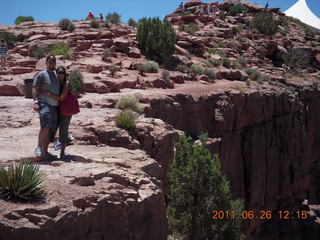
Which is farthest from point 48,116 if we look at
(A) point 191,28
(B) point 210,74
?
(A) point 191,28

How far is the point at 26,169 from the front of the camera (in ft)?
14.1

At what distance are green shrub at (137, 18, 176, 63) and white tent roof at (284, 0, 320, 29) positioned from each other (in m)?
42.3

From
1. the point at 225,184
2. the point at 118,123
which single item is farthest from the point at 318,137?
the point at 118,123

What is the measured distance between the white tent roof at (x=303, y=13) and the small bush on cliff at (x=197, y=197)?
5534cm

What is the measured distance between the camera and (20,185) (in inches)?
162

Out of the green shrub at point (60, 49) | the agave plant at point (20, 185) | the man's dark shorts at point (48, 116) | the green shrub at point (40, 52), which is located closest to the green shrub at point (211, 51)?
the green shrub at point (60, 49)

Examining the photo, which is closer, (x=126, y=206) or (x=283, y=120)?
(x=126, y=206)

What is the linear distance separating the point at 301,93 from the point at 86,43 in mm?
14168

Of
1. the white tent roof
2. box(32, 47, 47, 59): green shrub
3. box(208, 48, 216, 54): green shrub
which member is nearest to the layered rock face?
box(208, 48, 216, 54): green shrub

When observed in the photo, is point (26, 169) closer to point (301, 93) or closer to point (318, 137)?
point (301, 93)

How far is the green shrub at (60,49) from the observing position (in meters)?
18.3

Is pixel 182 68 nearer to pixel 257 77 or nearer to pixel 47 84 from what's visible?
pixel 257 77

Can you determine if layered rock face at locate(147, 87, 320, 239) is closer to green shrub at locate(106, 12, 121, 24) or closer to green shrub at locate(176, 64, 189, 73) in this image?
green shrub at locate(176, 64, 189, 73)

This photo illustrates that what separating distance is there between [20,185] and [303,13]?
6279 centimetres
